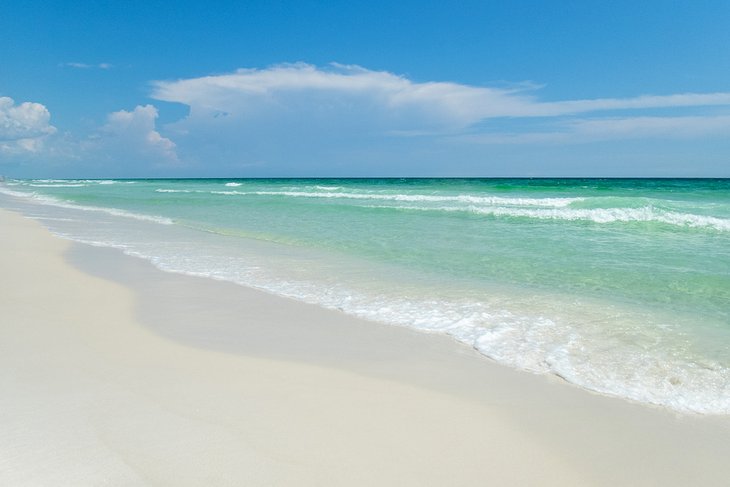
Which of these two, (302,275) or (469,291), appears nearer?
(469,291)

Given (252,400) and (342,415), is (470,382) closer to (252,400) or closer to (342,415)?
(342,415)

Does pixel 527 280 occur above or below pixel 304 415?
above

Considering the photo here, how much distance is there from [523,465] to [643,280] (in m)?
5.50

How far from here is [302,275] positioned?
730 cm

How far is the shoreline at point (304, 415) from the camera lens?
2455 mm

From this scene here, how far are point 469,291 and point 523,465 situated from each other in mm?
3796

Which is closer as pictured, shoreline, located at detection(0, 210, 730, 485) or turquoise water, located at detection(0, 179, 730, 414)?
shoreline, located at detection(0, 210, 730, 485)

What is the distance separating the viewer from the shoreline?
246 cm

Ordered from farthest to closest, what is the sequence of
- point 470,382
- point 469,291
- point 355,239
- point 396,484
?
point 355,239 → point 469,291 → point 470,382 → point 396,484

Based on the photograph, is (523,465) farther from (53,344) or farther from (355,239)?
(355,239)

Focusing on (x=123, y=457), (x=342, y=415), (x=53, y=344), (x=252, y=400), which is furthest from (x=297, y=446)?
(x=53, y=344)

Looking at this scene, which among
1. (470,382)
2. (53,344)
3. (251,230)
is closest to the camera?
(470,382)

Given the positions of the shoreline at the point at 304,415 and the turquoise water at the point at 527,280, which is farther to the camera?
the turquoise water at the point at 527,280

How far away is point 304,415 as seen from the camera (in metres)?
3.01
